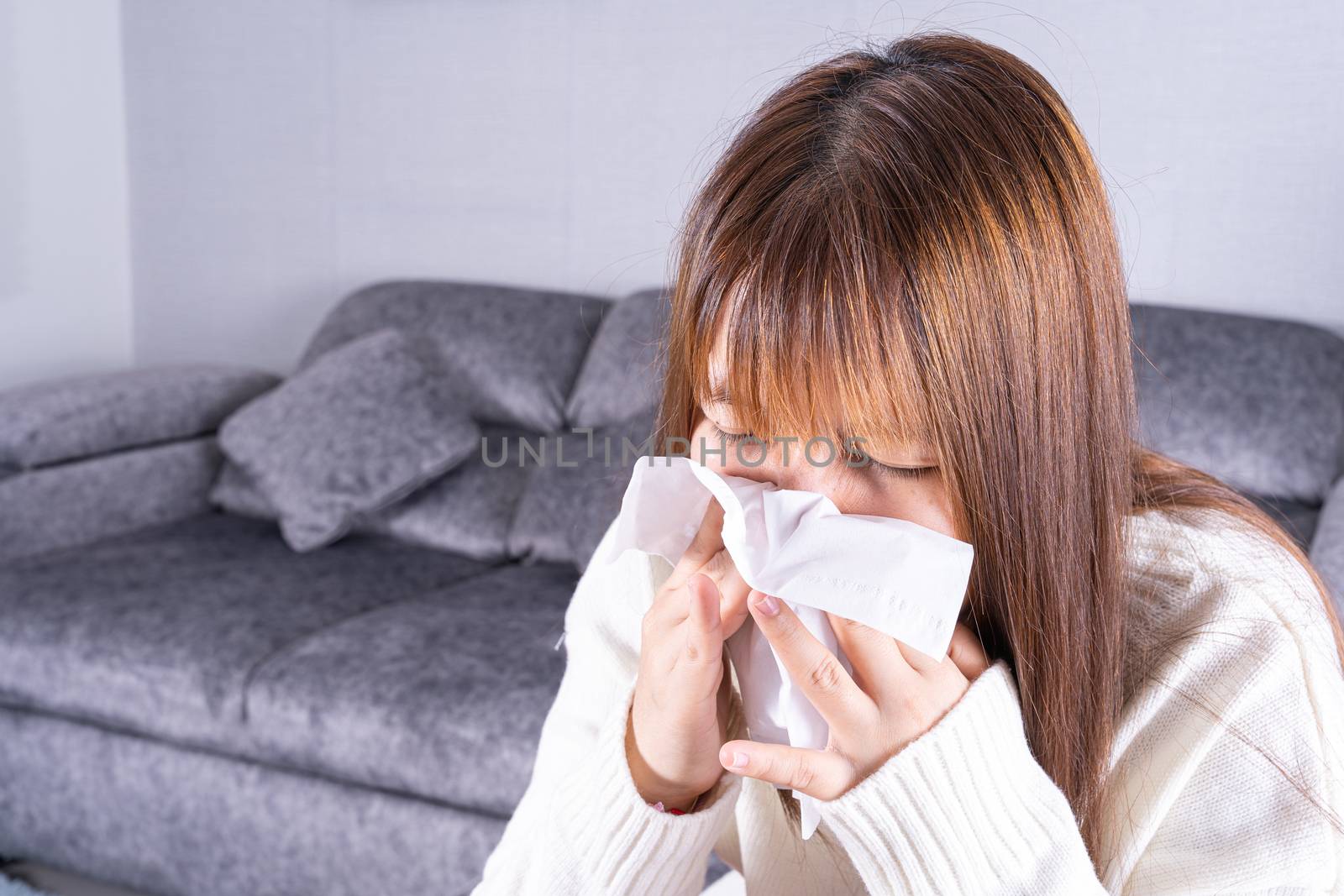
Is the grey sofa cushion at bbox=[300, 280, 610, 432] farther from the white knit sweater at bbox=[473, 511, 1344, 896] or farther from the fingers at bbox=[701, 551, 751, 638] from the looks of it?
the fingers at bbox=[701, 551, 751, 638]

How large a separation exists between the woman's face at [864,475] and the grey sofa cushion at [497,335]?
5.56ft

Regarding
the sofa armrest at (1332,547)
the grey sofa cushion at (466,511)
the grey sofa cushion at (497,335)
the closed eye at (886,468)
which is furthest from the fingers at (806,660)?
the grey sofa cushion at (497,335)

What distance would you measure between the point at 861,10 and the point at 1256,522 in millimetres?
1682

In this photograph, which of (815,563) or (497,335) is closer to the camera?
(815,563)

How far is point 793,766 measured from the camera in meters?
0.70

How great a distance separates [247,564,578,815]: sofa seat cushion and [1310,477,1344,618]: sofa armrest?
Result: 1009 mm

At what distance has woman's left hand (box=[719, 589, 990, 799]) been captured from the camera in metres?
0.69

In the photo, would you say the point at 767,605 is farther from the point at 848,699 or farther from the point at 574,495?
the point at 574,495

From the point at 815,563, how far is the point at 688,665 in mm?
146

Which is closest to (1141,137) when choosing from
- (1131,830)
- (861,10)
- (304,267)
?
(861,10)

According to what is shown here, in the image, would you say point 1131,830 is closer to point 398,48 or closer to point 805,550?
point 805,550

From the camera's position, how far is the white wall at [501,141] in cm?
212

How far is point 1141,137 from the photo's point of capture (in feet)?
7.14

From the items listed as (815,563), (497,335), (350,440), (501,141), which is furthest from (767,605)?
(501,141)
